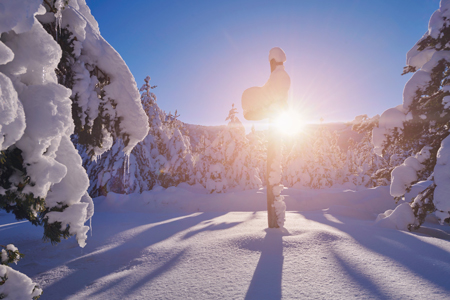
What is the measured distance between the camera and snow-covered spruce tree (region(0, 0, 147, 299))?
1.41 m

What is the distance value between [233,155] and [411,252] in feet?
58.2

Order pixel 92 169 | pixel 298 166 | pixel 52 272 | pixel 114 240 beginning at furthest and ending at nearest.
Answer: pixel 298 166 < pixel 92 169 < pixel 114 240 < pixel 52 272

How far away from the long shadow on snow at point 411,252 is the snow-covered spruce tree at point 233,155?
15.9 metres

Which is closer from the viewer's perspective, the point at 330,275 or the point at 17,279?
the point at 17,279

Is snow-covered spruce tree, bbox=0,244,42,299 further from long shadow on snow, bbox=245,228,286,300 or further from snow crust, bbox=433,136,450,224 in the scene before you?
snow crust, bbox=433,136,450,224

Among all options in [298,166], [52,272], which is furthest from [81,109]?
[298,166]

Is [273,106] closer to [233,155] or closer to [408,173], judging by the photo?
[408,173]

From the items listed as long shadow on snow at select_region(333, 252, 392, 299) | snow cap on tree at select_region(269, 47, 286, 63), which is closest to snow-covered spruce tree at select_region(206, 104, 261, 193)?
snow cap on tree at select_region(269, 47, 286, 63)

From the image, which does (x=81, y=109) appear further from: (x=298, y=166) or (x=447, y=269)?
(x=298, y=166)

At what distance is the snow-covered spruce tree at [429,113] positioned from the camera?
475cm

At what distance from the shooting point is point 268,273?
3.06m

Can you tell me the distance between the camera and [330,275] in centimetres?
292

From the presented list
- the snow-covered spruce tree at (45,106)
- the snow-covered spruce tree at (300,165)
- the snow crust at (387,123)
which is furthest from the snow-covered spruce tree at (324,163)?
the snow-covered spruce tree at (45,106)

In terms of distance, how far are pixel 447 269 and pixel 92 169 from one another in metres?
18.6
